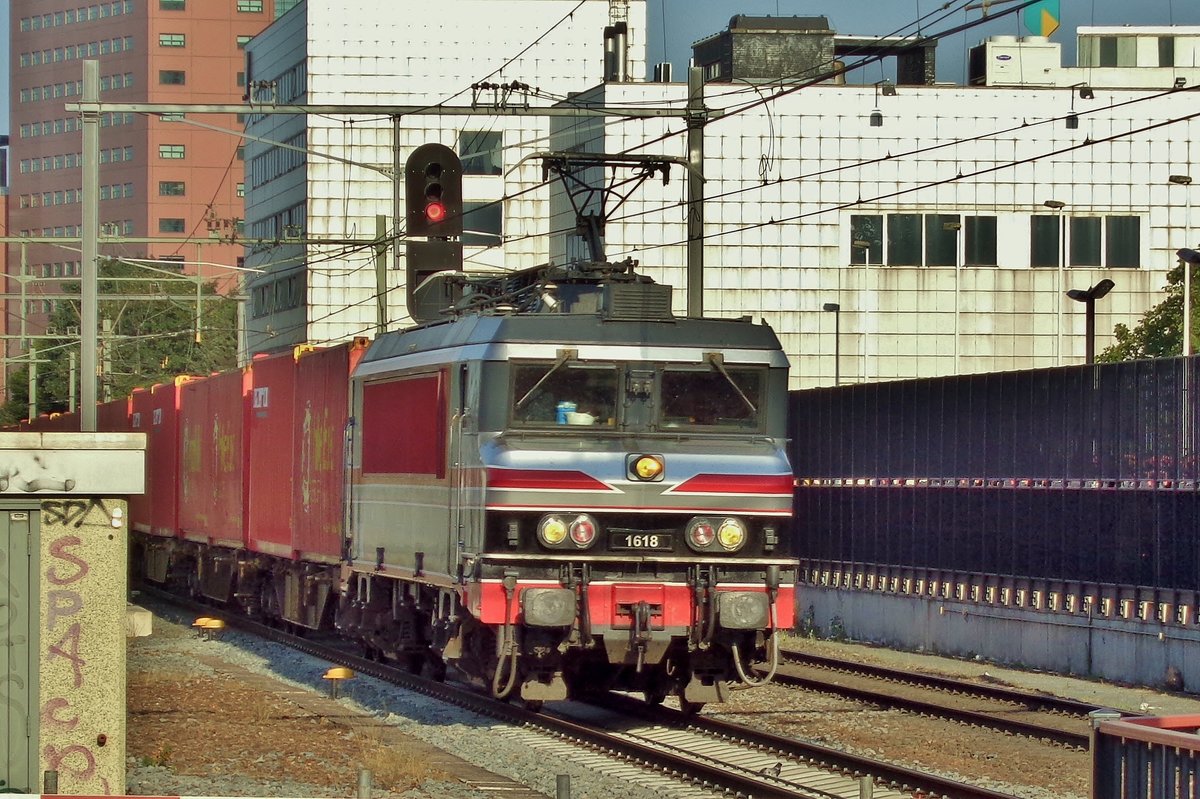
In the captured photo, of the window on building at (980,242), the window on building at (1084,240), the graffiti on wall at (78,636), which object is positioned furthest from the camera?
the window on building at (1084,240)

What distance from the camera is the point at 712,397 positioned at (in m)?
17.5

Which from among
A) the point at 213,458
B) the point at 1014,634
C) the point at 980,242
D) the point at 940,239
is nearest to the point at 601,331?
the point at 1014,634

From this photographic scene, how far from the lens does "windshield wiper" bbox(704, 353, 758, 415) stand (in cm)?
1745

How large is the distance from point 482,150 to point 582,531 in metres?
52.0

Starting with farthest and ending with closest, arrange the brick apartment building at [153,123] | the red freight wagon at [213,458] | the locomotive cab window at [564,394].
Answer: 1. the brick apartment building at [153,123]
2. the red freight wagon at [213,458]
3. the locomotive cab window at [564,394]

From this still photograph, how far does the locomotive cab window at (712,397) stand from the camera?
684 inches

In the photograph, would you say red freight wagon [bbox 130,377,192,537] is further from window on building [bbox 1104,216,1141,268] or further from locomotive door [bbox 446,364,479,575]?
window on building [bbox 1104,216,1141,268]

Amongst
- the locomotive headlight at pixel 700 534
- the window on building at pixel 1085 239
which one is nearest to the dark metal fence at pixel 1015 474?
the locomotive headlight at pixel 700 534

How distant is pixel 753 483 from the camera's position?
1714cm

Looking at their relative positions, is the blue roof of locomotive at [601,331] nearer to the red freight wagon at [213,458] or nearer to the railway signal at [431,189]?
the railway signal at [431,189]

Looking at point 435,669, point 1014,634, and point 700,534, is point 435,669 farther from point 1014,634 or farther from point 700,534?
point 1014,634

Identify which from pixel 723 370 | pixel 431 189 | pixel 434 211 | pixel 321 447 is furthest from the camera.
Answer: pixel 321 447

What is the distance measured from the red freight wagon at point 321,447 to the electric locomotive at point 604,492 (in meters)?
4.29

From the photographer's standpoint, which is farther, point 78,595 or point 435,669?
point 435,669
